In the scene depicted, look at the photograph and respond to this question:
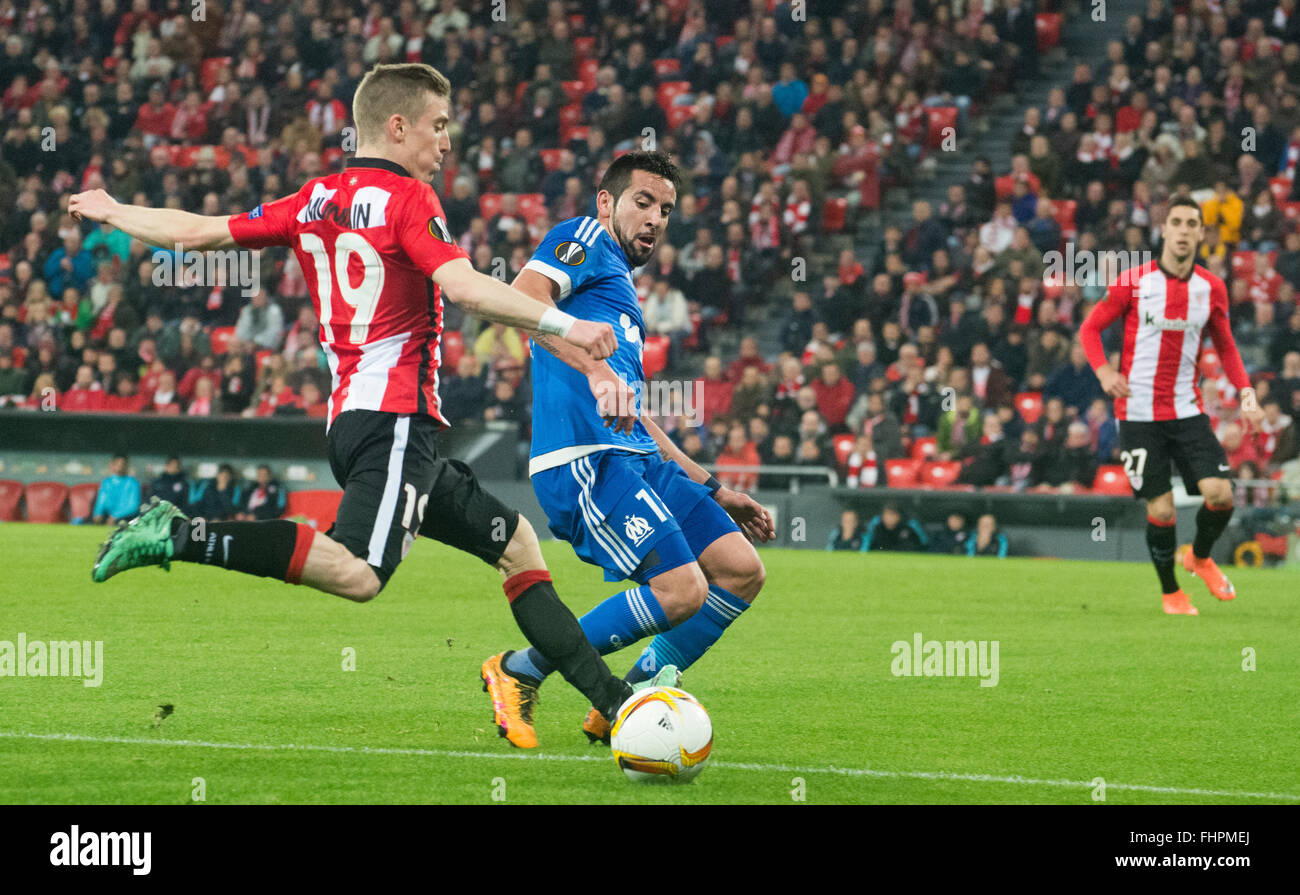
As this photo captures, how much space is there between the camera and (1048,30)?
893 inches

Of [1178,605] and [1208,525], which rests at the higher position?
[1208,525]

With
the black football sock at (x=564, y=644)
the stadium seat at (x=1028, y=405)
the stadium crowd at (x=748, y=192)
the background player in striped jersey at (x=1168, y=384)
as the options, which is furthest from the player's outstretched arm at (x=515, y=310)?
the stadium seat at (x=1028, y=405)

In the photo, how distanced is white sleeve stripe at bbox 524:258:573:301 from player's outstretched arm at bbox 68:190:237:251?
1015 millimetres

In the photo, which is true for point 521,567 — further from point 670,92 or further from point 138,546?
point 670,92

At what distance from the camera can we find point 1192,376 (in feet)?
37.3

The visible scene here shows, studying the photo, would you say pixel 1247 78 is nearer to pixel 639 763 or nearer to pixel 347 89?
pixel 347 89

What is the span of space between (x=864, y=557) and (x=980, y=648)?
698cm

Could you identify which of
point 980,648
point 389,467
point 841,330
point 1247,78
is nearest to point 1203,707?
point 980,648

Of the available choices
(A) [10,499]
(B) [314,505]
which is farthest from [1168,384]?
(A) [10,499]

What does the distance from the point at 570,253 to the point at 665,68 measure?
18334 mm

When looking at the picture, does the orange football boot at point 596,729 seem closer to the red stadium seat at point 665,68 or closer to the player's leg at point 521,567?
the player's leg at point 521,567

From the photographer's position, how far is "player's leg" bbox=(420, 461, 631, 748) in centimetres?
541

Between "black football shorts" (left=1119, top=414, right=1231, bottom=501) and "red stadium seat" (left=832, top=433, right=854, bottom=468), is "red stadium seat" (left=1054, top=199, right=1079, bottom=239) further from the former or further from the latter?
"black football shorts" (left=1119, top=414, right=1231, bottom=501)

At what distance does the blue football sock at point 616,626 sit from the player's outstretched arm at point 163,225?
5.60ft
